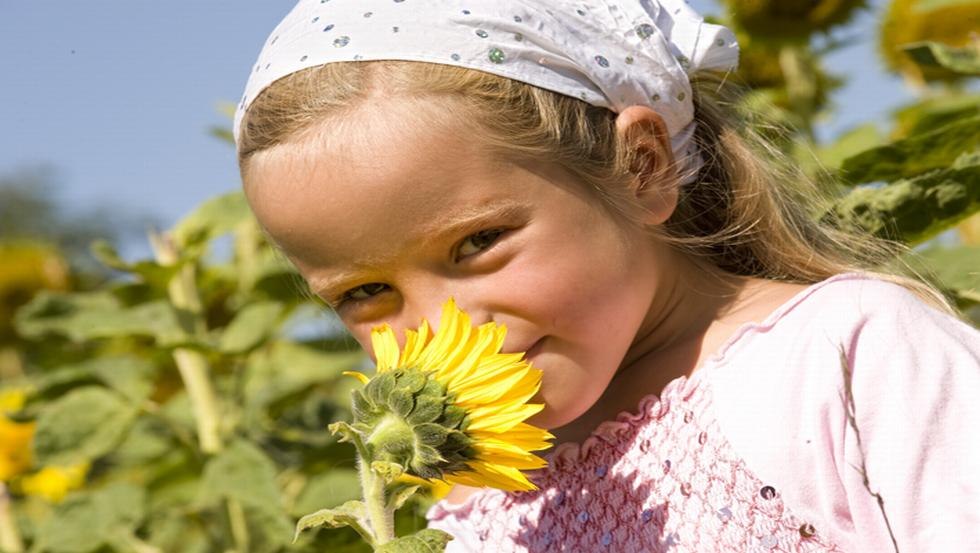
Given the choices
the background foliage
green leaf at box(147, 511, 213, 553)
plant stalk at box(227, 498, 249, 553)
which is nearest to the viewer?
the background foliage

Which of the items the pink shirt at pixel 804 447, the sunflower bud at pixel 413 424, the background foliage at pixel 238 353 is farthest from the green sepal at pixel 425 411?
the background foliage at pixel 238 353

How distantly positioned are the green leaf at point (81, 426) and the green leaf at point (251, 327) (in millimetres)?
185

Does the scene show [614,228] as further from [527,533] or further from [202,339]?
[202,339]

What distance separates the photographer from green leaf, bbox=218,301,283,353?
2053 millimetres

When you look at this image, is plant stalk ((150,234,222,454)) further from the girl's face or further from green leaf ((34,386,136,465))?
the girl's face

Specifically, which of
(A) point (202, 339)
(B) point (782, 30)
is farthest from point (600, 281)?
(B) point (782, 30)

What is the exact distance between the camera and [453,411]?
987mm

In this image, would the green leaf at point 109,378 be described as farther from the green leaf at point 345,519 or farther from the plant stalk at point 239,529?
the green leaf at point 345,519

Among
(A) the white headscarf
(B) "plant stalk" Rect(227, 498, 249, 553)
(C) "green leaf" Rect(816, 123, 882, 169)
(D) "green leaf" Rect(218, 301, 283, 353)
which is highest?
(A) the white headscarf

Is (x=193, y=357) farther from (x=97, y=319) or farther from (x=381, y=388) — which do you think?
(x=381, y=388)

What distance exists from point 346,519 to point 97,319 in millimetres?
1310

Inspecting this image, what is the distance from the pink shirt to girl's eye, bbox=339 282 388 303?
248 mm

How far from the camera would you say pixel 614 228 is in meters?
1.21

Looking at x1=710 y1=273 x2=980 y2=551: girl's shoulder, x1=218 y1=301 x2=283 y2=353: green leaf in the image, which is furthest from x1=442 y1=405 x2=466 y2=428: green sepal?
x1=218 y1=301 x2=283 y2=353: green leaf
